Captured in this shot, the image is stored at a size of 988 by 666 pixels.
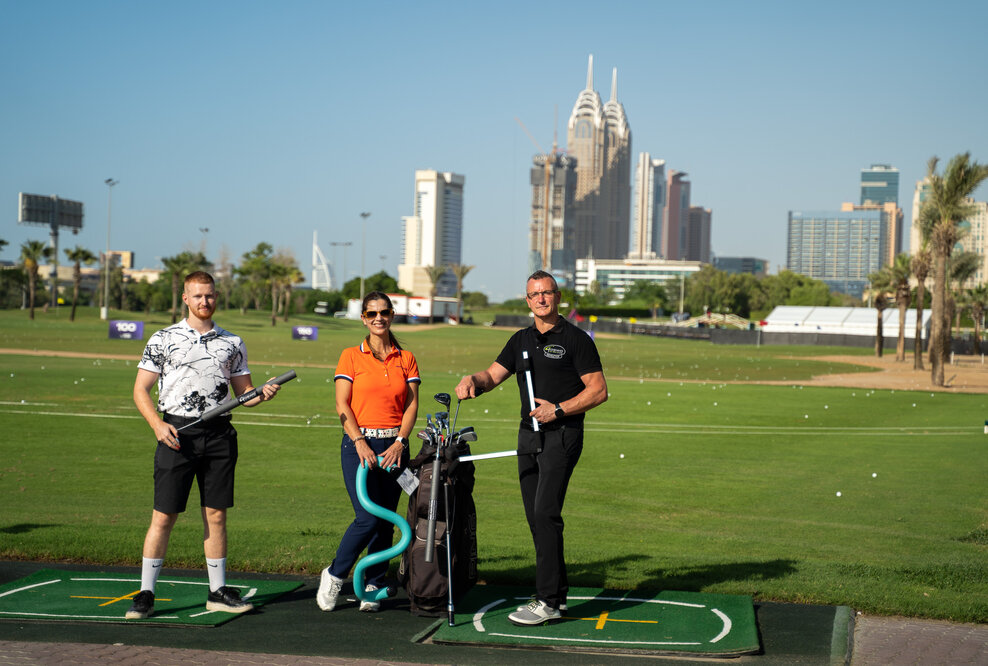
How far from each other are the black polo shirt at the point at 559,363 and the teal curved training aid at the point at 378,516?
1178mm

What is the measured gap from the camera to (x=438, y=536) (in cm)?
699

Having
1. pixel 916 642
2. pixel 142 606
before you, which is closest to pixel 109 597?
pixel 142 606

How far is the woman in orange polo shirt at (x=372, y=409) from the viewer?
713cm

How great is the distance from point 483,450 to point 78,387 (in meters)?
15.8

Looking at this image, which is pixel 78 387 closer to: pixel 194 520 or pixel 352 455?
pixel 194 520

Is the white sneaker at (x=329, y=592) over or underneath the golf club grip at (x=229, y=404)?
underneath

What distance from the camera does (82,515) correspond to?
10.6 m

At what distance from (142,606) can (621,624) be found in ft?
10.8

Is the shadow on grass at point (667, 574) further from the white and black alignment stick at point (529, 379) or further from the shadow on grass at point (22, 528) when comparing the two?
the shadow on grass at point (22, 528)

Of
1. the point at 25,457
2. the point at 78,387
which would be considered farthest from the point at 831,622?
the point at 78,387

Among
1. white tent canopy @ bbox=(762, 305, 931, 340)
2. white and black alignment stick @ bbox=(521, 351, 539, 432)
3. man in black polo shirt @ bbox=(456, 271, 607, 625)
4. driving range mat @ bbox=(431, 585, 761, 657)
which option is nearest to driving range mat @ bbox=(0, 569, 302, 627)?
driving range mat @ bbox=(431, 585, 761, 657)

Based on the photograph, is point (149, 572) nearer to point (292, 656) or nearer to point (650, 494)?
point (292, 656)

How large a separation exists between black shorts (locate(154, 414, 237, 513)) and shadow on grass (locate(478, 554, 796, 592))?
8.17ft

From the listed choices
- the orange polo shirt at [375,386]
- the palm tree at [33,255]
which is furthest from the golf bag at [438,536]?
the palm tree at [33,255]
